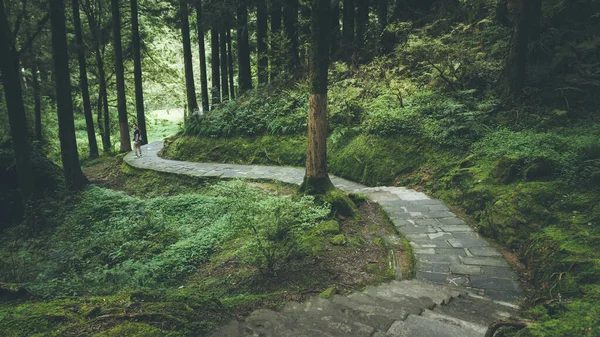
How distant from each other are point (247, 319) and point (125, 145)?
61.3ft

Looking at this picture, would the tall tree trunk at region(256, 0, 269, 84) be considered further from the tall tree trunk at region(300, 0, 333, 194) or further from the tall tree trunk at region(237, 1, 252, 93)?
the tall tree trunk at region(300, 0, 333, 194)

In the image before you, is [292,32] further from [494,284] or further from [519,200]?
[494,284]

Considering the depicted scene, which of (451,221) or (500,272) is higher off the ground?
(451,221)

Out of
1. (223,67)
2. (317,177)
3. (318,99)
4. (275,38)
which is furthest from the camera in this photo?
(223,67)

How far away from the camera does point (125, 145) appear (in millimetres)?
19094

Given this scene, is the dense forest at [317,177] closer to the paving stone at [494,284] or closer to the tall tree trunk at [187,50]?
the tall tree trunk at [187,50]

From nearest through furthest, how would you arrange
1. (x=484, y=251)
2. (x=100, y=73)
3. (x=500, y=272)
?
1. (x=500, y=272)
2. (x=484, y=251)
3. (x=100, y=73)

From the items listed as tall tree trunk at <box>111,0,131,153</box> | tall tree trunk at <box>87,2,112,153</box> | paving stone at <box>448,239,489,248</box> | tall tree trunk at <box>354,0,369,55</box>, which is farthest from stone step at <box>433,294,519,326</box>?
tall tree trunk at <box>87,2,112,153</box>

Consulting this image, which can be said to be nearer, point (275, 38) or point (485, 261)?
point (485, 261)

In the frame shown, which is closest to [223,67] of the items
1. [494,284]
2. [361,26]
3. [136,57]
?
[136,57]

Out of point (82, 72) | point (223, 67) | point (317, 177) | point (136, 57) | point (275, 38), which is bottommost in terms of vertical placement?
point (317, 177)

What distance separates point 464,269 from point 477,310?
1.42 meters

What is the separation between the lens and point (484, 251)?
565cm

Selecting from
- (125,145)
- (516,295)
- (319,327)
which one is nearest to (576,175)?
(516,295)
